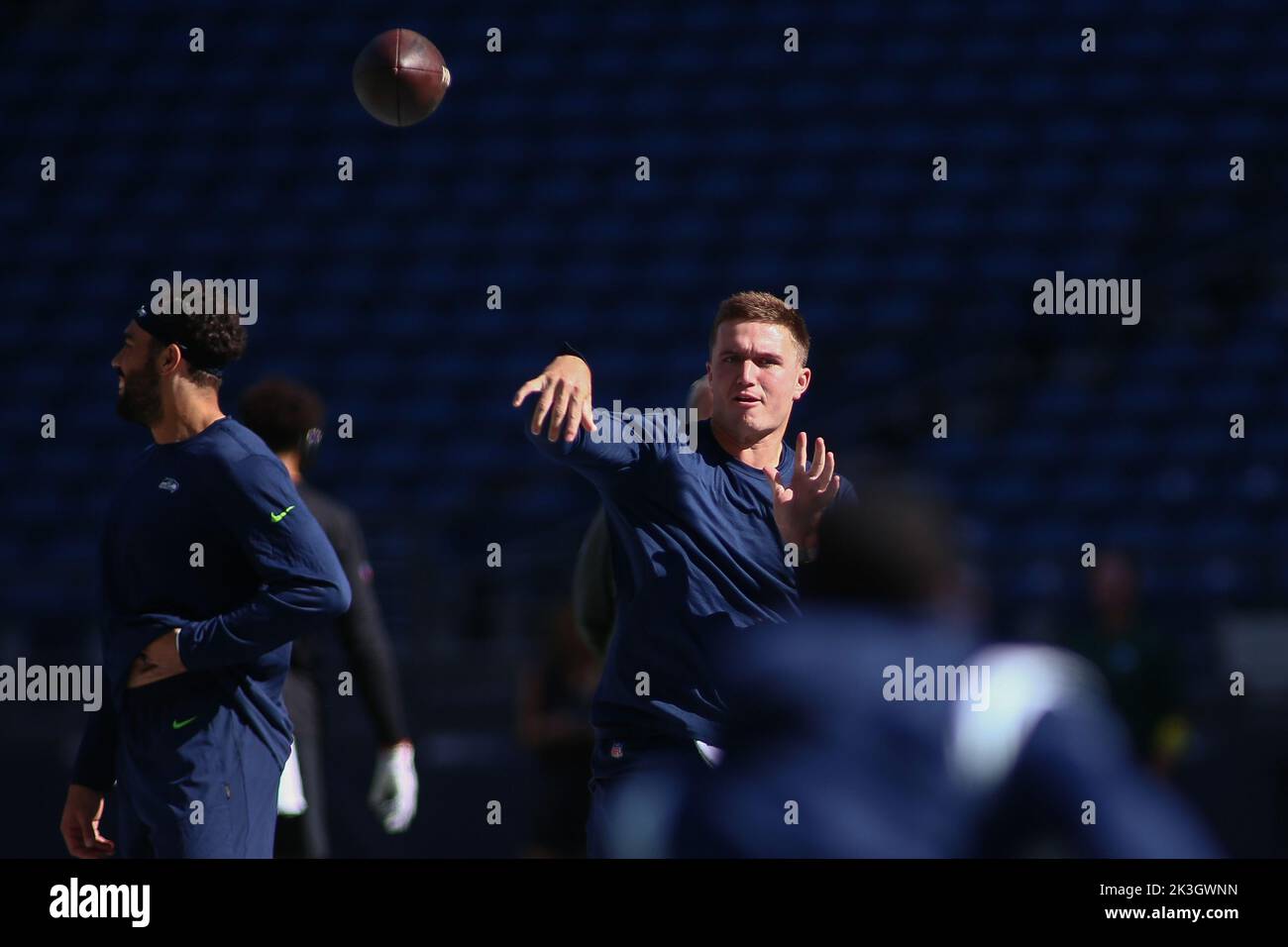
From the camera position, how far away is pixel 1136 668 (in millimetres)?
7555

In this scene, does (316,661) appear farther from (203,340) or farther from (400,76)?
(400,76)

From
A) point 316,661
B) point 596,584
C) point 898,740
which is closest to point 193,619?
point 596,584

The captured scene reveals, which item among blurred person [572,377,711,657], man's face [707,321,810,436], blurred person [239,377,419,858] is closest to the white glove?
blurred person [239,377,419,858]

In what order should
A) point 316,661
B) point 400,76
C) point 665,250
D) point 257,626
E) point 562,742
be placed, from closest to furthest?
point 257,626
point 316,661
point 400,76
point 562,742
point 665,250

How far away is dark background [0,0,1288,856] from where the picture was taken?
11.3 m

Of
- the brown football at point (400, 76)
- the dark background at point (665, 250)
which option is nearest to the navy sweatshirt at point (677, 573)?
the brown football at point (400, 76)

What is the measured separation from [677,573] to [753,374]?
0.49 metres

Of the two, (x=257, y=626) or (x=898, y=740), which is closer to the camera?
(x=898, y=740)

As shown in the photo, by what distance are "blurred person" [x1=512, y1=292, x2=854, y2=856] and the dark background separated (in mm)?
5055

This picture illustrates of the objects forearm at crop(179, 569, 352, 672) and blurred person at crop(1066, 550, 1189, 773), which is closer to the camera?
forearm at crop(179, 569, 352, 672)

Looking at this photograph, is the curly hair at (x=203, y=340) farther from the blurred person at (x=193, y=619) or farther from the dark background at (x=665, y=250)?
the dark background at (x=665, y=250)

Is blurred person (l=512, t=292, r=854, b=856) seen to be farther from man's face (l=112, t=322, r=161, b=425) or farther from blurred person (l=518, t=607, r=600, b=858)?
blurred person (l=518, t=607, r=600, b=858)
